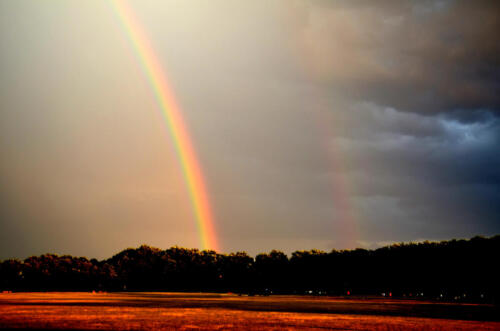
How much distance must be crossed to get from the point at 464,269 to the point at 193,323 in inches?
5199

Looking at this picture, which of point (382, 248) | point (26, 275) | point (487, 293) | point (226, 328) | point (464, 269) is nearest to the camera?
point (226, 328)

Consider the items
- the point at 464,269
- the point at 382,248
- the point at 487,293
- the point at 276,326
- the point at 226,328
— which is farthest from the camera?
the point at 382,248

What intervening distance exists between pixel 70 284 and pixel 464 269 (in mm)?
155300

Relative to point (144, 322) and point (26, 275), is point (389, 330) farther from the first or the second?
point (26, 275)

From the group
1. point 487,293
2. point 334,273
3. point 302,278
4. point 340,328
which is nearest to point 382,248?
point 334,273

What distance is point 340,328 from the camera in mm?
42781

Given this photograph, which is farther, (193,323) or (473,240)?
(473,240)

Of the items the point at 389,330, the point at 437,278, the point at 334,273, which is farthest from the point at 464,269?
the point at 389,330

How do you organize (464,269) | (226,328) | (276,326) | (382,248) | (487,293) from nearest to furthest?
1. (226,328)
2. (276,326)
3. (487,293)
4. (464,269)
5. (382,248)

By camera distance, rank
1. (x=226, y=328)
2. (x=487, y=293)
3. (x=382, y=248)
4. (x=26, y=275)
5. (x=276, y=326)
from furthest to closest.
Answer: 1. (x=26, y=275)
2. (x=382, y=248)
3. (x=487, y=293)
4. (x=276, y=326)
5. (x=226, y=328)

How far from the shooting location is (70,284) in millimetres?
199125

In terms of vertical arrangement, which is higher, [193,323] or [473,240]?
[473,240]

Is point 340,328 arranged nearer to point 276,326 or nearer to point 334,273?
point 276,326

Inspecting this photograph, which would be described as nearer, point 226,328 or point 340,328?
point 226,328
